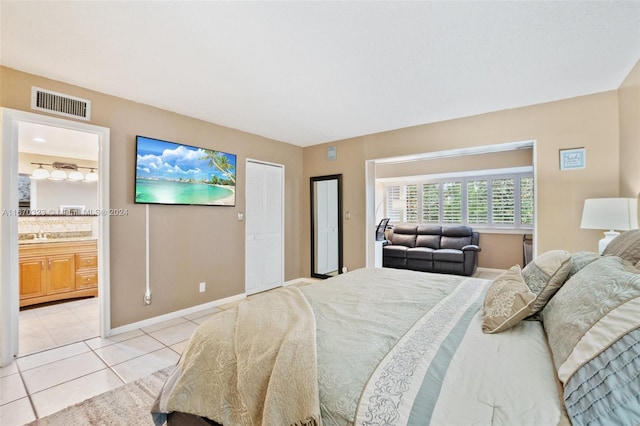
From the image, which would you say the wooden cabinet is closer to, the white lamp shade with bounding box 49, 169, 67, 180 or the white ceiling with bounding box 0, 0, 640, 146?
the white lamp shade with bounding box 49, 169, 67, 180

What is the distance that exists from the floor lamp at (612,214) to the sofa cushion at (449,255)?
3007 millimetres

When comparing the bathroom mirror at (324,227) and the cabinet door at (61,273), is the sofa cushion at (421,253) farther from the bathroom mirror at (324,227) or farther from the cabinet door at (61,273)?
the cabinet door at (61,273)

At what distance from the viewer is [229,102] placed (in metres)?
3.31

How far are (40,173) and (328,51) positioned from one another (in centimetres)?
507

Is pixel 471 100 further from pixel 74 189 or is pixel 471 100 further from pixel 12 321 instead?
pixel 74 189

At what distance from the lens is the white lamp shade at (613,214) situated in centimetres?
245

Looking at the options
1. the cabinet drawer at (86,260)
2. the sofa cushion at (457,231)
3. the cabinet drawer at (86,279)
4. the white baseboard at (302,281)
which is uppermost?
the sofa cushion at (457,231)

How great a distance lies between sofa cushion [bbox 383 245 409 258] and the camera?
6.30 metres

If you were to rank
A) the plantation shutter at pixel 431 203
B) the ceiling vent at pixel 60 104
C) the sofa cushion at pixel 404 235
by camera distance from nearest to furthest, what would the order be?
the ceiling vent at pixel 60 104, the sofa cushion at pixel 404 235, the plantation shutter at pixel 431 203

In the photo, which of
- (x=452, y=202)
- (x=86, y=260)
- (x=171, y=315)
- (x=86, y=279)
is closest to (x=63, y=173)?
(x=86, y=260)

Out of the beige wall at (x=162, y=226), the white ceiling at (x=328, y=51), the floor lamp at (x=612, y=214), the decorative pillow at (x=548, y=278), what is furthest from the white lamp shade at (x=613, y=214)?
the beige wall at (x=162, y=226)

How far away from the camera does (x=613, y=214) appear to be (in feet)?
8.24

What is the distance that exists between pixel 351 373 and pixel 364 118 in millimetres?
3438

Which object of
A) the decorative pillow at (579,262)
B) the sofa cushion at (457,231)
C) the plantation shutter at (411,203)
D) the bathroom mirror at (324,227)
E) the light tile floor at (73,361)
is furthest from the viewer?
the plantation shutter at (411,203)
